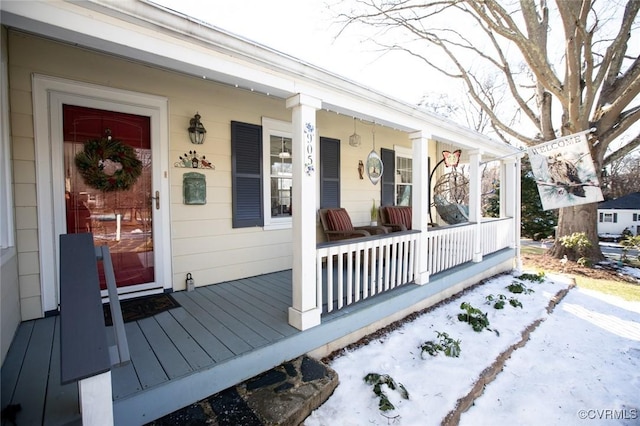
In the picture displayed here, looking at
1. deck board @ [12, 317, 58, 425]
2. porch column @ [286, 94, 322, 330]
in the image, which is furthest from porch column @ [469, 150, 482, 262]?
deck board @ [12, 317, 58, 425]

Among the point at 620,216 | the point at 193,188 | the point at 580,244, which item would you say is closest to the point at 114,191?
the point at 193,188

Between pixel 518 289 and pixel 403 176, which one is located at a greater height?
pixel 403 176

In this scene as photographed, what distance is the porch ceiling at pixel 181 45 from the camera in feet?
4.70

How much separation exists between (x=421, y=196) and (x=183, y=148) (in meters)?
2.78

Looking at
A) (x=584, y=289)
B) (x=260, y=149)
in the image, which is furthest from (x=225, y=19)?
(x=584, y=289)

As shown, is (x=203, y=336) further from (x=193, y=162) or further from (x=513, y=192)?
(x=513, y=192)

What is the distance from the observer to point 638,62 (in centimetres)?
622

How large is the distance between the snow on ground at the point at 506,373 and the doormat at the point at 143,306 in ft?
5.47

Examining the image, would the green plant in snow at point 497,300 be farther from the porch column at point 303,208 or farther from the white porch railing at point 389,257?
the porch column at point 303,208

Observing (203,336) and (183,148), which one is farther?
(183,148)

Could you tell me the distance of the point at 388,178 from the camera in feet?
19.3

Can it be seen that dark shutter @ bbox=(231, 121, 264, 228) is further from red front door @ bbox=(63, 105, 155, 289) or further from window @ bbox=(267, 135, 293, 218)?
red front door @ bbox=(63, 105, 155, 289)

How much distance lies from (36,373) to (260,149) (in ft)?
9.39

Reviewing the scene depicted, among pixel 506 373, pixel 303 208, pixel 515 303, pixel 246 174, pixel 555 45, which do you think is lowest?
pixel 506 373
